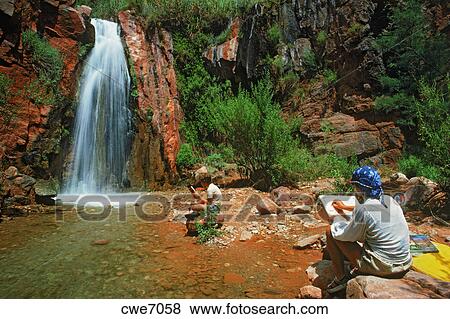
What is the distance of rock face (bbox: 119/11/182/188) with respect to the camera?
11.8 metres

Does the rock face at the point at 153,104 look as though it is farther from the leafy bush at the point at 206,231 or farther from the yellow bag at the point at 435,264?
the yellow bag at the point at 435,264

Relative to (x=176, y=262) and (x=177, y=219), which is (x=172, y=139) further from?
(x=176, y=262)

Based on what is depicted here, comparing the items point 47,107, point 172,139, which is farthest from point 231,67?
point 47,107

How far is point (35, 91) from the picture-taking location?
930 centimetres

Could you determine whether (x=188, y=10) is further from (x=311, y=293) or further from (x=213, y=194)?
(x=311, y=293)

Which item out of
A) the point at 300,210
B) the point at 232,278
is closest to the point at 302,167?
the point at 300,210

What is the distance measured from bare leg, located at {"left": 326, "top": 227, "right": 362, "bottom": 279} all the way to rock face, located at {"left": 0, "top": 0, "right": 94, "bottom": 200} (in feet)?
26.1

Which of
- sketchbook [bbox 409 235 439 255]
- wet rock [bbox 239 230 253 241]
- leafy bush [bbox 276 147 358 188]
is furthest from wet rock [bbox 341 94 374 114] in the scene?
sketchbook [bbox 409 235 439 255]

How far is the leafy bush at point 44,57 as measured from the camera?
31.2 feet

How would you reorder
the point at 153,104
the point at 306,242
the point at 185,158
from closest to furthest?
the point at 306,242, the point at 185,158, the point at 153,104

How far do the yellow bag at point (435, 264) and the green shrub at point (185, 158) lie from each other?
958 centimetres

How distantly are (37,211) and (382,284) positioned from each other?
24.1ft

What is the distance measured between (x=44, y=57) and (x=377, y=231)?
10.6 metres

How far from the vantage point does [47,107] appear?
9500mm
